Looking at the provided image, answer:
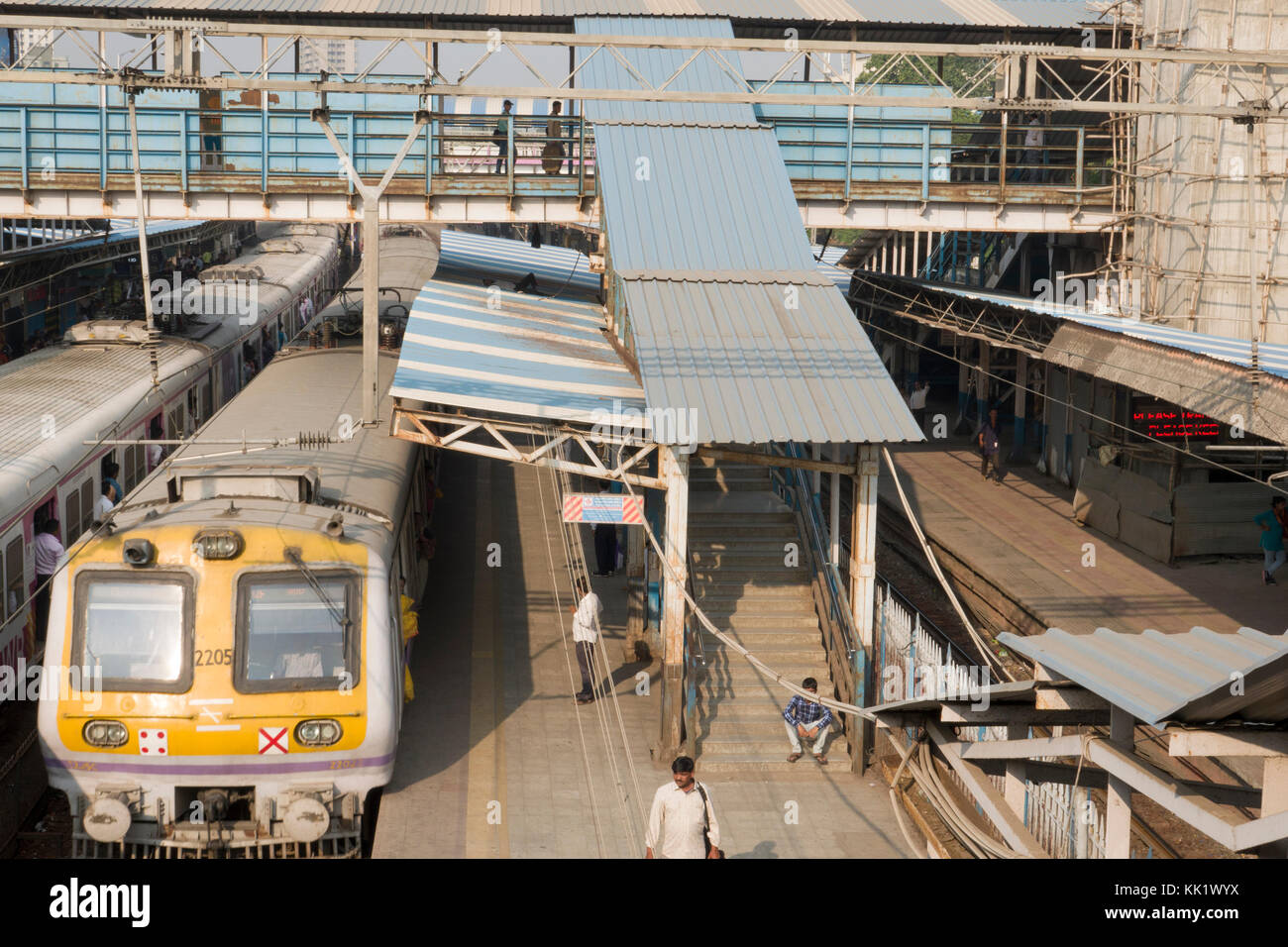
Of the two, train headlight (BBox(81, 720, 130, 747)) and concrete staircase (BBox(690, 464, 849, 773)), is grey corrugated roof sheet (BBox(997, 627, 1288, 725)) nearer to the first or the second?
concrete staircase (BBox(690, 464, 849, 773))

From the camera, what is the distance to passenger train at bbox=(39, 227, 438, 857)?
1073 centimetres

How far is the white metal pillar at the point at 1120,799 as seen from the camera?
6.63 meters

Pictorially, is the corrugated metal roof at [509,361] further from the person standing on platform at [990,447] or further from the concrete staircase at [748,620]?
the person standing on platform at [990,447]

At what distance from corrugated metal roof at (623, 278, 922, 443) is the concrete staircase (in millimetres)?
2378

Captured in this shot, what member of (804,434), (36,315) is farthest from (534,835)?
(36,315)

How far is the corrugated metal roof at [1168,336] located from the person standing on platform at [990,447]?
8.69 ft

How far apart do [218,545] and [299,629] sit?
0.91m

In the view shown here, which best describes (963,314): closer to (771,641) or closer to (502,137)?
(502,137)

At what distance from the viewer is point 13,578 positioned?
523 inches

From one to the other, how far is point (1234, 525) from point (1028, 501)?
453cm

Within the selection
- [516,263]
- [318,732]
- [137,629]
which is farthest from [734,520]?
[516,263]

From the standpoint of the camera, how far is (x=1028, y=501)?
25.0 m

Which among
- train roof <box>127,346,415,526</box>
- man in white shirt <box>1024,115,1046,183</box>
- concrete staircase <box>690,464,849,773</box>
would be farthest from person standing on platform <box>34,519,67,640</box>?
man in white shirt <box>1024,115,1046,183</box>

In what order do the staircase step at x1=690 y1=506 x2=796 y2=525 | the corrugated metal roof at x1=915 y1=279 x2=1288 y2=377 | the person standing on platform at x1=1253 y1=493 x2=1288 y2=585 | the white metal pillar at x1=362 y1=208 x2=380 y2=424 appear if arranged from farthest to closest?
the person standing on platform at x1=1253 y1=493 x2=1288 y2=585
the staircase step at x1=690 y1=506 x2=796 y2=525
the corrugated metal roof at x1=915 y1=279 x2=1288 y2=377
the white metal pillar at x1=362 y1=208 x2=380 y2=424
